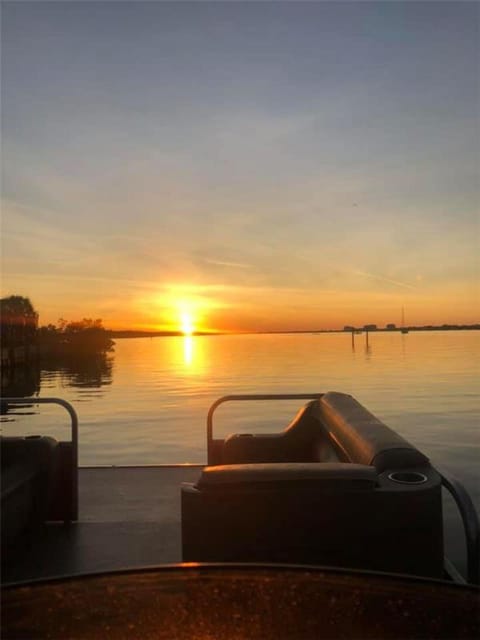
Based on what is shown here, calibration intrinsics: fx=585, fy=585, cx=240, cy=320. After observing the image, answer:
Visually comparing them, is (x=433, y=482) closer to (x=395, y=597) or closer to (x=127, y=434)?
(x=395, y=597)

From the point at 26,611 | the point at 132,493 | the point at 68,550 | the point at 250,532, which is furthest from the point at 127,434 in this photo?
the point at 26,611

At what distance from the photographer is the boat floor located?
415 centimetres

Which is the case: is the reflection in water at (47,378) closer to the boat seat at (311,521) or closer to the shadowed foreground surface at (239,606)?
the boat seat at (311,521)

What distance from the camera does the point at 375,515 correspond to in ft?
9.52

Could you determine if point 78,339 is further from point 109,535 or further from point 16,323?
point 109,535

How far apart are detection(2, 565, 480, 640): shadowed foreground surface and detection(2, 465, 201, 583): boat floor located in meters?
1.86

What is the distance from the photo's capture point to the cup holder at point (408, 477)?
296 centimetres

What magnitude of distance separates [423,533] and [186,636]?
1.76 metres

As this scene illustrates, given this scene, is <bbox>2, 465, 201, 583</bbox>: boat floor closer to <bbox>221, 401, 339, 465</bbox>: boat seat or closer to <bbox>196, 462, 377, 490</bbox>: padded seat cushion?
<bbox>221, 401, 339, 465</bbox>: boat seat

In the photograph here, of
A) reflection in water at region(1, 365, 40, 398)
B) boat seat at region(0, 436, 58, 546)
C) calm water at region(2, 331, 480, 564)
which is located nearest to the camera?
boat seat at region(0, 436, 58, 546)

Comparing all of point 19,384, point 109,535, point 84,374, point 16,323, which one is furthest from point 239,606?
point 16,323

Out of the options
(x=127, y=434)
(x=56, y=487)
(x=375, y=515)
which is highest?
Result: (x=375, y=515)

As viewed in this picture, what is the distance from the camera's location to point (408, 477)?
303 centimetres

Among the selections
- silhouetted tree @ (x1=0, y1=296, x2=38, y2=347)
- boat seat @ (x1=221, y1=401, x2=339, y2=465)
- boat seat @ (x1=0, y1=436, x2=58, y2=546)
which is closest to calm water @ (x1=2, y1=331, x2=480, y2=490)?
boat seat @ (x1=221, y1=401, x2=339, y2=465)
